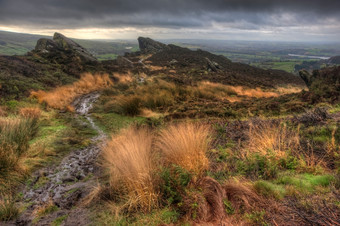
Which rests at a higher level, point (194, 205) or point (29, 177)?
point (194, 205)

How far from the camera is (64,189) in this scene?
13.4 ft

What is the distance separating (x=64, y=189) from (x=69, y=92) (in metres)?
11.2

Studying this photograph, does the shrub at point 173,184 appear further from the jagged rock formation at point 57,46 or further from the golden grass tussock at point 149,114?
the jagged rock formation at point 57,46

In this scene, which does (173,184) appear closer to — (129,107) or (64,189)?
(64,189)

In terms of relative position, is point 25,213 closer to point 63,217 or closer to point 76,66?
point 63,217

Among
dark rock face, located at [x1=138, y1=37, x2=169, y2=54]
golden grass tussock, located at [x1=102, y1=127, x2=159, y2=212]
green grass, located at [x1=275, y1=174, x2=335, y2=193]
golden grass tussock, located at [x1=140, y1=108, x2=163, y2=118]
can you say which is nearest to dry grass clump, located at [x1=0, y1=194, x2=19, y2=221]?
golden grass tussock, located at [x1=102, y1=127, x2=159, y2=212]

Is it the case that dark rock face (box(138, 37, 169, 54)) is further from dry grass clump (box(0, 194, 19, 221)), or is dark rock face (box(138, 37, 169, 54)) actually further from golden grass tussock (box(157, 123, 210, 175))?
dry grass clump (box(0, 194, 19, 221))

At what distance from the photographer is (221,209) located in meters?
2.61

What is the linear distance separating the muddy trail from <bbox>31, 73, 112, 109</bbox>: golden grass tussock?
6.17 meters

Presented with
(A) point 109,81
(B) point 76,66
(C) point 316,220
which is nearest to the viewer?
(C) point 316,220

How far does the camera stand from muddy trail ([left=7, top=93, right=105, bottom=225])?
9.95 feet

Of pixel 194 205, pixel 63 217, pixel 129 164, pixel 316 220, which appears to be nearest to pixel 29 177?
pixel 63 217

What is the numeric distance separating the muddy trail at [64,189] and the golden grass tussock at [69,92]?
6.17 m

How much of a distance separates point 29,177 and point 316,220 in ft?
17.1
